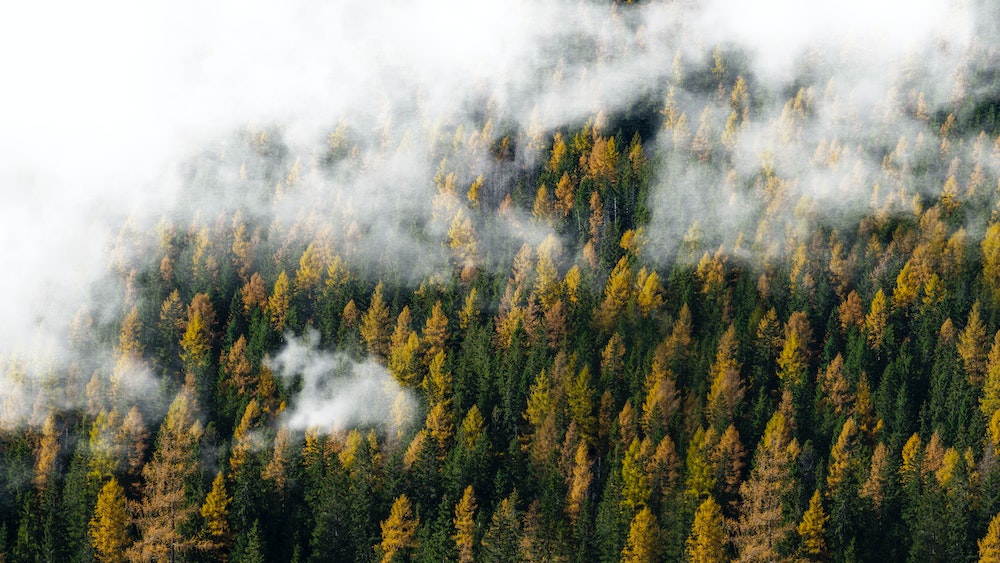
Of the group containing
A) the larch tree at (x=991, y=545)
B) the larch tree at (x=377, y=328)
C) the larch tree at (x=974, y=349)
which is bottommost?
the larch tree at (x=991, y=545)

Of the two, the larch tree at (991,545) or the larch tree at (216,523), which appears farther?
the larch tree at (216,523)

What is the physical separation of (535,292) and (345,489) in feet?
135

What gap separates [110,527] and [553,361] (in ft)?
162

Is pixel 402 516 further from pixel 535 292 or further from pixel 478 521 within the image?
pixel 535 292

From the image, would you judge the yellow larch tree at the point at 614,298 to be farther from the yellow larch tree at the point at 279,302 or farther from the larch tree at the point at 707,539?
the yellow larch tree at the point at 279,302

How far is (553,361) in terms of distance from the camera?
111 metres

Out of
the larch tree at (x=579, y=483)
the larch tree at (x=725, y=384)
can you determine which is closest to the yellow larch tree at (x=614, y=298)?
the larch tree at (x=725, y=384)

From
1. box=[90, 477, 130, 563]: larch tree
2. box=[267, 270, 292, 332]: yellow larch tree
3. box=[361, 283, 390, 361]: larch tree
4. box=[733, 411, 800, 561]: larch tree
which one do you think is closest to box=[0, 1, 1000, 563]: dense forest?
box=[90, 477, 130, 563]: larch tree

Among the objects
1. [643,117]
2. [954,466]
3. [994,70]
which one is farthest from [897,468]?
[994,70]

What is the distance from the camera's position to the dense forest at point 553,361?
9206cm

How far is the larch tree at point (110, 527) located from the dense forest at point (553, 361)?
20 centimetres

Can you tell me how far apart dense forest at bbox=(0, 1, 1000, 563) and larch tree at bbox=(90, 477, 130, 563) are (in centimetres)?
20

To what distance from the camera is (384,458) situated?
104m

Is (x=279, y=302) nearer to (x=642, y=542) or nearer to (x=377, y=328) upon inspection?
(x=377, y=328)
